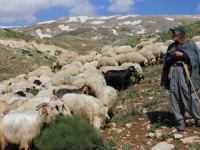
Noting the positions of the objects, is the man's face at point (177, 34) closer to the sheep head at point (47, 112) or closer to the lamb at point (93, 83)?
the sheep head at point (47, 112)

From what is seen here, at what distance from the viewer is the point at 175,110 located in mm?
10609

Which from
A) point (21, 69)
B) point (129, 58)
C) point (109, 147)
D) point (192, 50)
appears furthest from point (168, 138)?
point (21, 69)

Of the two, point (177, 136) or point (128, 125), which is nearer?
point (177, 136)

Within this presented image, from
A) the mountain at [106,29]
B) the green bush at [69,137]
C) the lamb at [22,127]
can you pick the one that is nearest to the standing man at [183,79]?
the green bush at [69,137]

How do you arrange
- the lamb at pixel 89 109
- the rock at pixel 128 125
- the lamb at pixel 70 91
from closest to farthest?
the rock at pixel 128 125 → the lamb at pixel 89 109 → the lamb at pixel 70 91

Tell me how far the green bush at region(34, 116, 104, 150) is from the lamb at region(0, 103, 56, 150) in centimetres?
30

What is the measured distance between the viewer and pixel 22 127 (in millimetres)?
10469

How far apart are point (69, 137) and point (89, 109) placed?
2661 mm

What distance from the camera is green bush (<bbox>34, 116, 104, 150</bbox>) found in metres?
9.61

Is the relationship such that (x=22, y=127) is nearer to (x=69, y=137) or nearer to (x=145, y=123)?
(x=69, y=137)

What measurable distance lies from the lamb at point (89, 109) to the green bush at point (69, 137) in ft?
6.33

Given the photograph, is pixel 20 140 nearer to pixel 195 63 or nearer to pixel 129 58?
pixel 195 63

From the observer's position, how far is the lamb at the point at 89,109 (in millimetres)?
12273

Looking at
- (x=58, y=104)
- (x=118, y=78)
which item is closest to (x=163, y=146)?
(x=58, y=104)
